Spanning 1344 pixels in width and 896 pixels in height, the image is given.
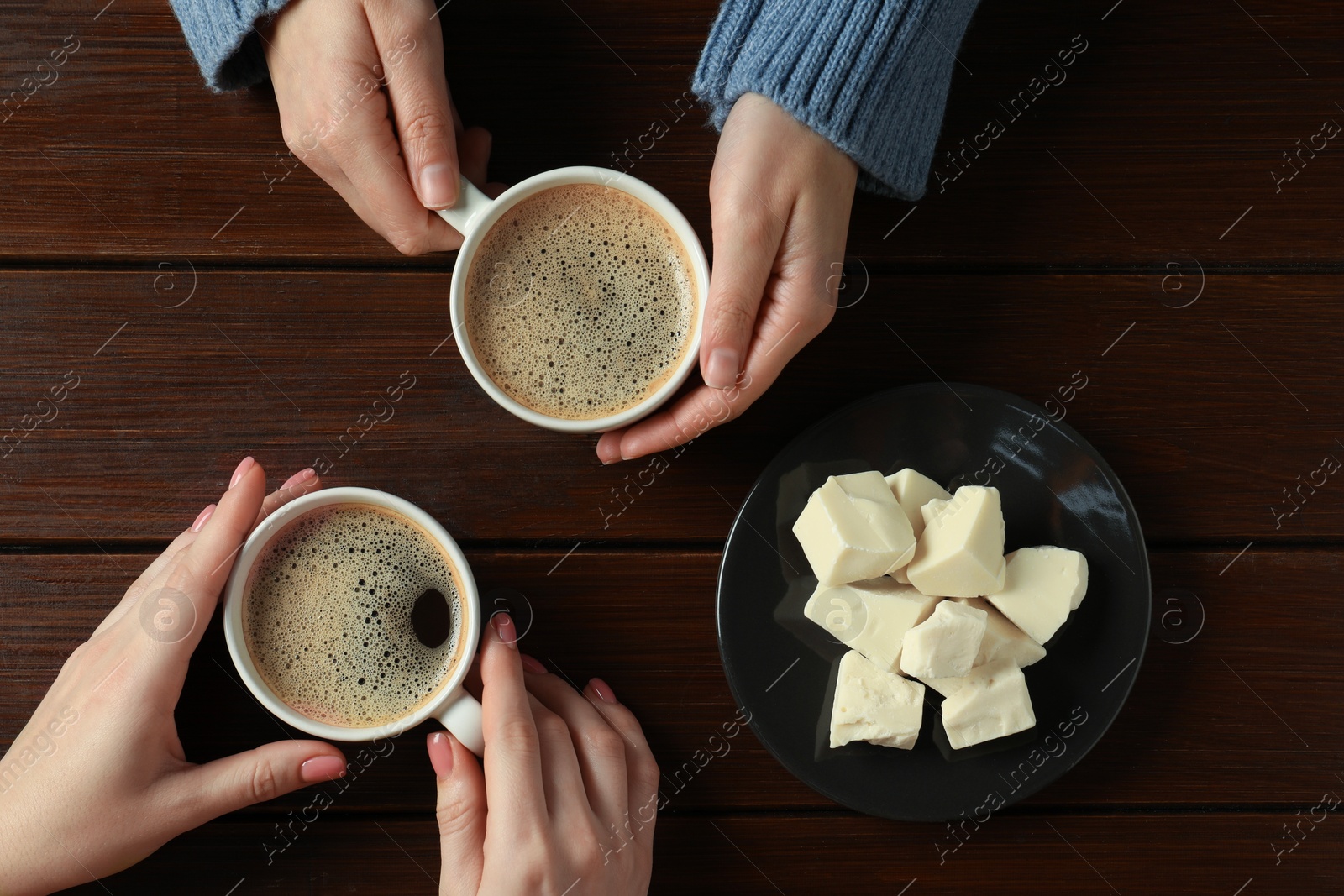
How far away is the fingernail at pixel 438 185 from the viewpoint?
2.23ft

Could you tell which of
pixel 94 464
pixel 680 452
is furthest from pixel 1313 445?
pixel 94 464

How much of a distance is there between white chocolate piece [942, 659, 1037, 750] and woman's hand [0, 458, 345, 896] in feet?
1.81

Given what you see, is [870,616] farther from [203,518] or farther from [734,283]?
[203,518]

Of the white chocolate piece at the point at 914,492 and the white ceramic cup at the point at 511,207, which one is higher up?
the white ceramic cup at the point at 511,207

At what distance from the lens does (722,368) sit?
69 cm

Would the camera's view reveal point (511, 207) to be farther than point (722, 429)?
No

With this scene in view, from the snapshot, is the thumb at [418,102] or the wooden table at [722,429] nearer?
the thumb at [418,102]

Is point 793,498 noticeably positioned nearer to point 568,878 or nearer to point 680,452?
point 680,452

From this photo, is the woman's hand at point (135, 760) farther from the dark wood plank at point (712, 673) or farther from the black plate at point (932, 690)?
the black plate at point (932, 690)

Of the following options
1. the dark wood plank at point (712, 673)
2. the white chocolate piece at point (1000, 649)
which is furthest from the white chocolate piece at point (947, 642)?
the dark wood plank at point (712, 673)

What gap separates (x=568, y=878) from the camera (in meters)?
0.74

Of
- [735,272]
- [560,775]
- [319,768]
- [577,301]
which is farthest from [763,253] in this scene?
[319,768]

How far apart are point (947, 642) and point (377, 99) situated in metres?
0.65

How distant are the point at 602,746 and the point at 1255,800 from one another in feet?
2.14
